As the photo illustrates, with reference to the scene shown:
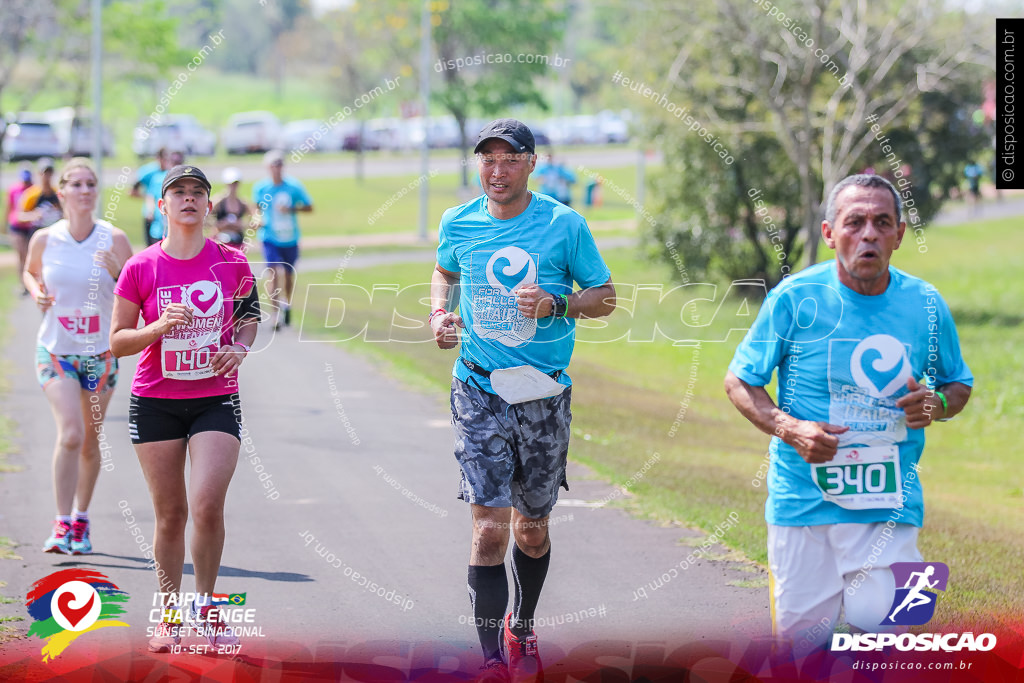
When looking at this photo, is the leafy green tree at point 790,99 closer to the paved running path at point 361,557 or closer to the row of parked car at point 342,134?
the paved running path at point 361,557

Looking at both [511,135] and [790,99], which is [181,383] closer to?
[511,135]

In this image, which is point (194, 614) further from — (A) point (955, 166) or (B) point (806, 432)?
(A) point (955, 166)

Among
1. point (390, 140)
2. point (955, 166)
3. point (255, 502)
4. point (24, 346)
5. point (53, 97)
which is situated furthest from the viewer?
point (390, 140)

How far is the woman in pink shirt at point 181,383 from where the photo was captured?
5.07m

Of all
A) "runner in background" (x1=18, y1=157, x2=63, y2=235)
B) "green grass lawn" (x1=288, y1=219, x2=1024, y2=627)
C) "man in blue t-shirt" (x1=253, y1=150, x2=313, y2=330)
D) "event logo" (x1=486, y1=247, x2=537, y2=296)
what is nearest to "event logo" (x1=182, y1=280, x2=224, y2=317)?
"green grass lawn" (x1=288, y1=219, x2=1024, y2=627)

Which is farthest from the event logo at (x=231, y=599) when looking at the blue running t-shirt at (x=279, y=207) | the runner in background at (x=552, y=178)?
the runner in background at (x=552, y=178)

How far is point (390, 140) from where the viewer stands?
55000mm

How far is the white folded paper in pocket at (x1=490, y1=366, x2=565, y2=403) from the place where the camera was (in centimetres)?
468

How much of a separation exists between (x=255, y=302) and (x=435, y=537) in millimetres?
2369

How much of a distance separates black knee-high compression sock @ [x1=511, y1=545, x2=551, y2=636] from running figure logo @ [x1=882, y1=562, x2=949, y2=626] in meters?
1.53

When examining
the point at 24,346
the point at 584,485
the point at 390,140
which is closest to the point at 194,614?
the point at 584,485

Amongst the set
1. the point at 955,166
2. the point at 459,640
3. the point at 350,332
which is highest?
the point at 955,166

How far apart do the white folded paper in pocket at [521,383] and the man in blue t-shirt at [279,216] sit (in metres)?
10.1

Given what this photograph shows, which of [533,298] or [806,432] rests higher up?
[533,298]
